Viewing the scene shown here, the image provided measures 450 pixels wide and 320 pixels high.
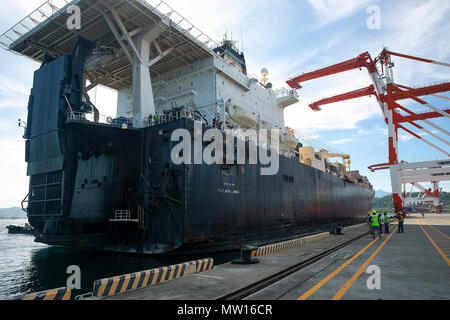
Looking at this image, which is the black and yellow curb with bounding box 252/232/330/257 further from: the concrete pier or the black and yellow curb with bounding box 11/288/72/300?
the black and yellow curb with bounding box 11/288/72/300

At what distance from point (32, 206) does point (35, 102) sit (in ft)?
18.9

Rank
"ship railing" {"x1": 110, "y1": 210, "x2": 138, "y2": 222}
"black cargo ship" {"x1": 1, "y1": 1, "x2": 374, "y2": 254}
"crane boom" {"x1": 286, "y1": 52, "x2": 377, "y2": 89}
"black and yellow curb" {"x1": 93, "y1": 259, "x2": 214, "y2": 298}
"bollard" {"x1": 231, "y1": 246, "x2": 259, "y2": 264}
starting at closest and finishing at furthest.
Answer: "black and yellow curb" {"x1": 93, "y1": 259, "x2": 214, "y2": 298}, "bollard" {"x1": 231, "y1": 246, "x2": 259, "y2": 264}, "black cargo ship" {"x1": 1, "y1": 1, "x2": 374, "y2": 254}, "ship railing" {"x1": 110, "y1": 210, "x2": 138, "y2": 222}, "crane boom" {"x1": 286, "y1": 52, "x2": 377, "y2": 89}

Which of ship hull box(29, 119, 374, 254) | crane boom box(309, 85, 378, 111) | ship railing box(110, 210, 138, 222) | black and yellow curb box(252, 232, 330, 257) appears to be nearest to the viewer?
black and yellow curb box(252, 232, 330, 257)

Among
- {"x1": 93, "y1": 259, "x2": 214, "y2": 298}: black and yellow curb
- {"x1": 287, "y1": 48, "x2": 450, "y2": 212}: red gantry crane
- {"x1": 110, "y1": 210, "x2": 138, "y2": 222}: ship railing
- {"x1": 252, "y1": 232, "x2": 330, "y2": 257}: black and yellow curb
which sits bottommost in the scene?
{"x1": 252, "y1": 232, "x2": 330, "y2": 257}: black and yellow curb

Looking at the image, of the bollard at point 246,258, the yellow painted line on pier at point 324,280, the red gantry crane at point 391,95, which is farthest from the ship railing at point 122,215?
the red gantry crane at point 391,95

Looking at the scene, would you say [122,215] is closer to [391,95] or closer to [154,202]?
[154,202]

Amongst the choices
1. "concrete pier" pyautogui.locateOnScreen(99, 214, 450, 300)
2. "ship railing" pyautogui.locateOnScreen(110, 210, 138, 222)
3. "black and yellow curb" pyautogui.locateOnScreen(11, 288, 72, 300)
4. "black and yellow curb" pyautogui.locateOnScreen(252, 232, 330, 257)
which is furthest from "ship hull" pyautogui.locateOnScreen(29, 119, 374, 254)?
"black and yellow curb" pyautogui.locateOnScreen(11, 288, 72, 300)

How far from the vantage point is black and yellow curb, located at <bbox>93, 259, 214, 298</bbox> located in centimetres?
557

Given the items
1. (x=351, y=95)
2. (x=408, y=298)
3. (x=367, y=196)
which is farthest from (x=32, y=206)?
(x=367, y=196)

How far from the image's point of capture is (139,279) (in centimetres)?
623

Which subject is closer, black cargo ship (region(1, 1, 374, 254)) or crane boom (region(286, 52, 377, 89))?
black cargo ship (region(1, 1, 374, 254))

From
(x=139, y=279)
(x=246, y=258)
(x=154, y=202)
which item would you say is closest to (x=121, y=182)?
(x=154, y=202)

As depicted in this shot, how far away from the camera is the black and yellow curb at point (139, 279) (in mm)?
5566
